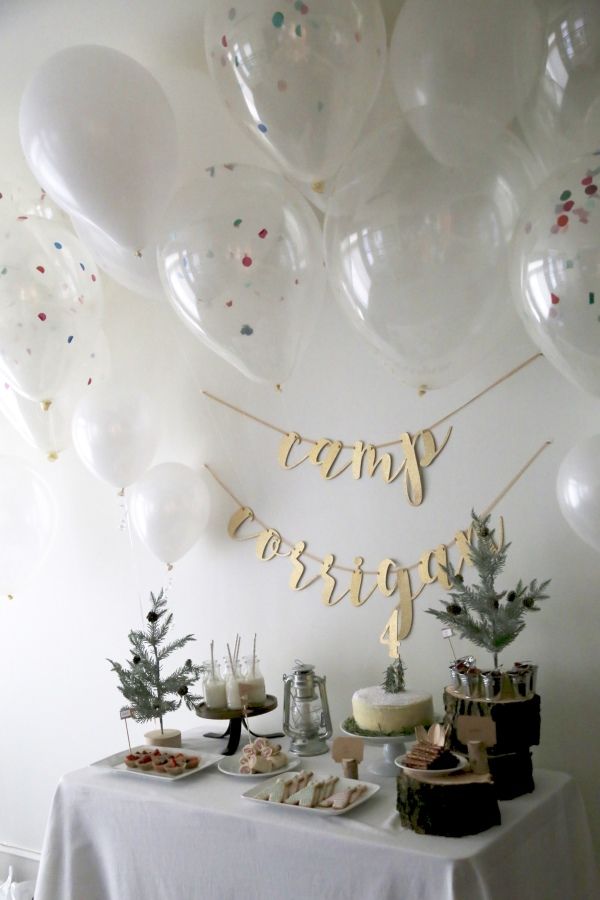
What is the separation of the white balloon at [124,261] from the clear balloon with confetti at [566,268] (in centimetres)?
100

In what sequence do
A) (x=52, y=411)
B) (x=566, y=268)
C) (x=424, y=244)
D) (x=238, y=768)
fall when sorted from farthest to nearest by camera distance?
(x=52, y=411), (x=238, y=768), (x=424, y=244), (x=566, y=268)

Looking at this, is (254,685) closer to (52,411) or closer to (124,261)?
(52,411)

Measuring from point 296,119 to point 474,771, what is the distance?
4.21 ft

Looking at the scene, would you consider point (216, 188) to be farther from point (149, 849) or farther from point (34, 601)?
point (34, 601)

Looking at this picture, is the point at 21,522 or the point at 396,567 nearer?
the point at 396,567

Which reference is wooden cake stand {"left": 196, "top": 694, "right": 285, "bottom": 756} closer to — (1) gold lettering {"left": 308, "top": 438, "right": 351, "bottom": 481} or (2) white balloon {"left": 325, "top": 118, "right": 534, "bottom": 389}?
(1) gold lettering {"left": 308, "top": 438, "right": 351, "bottom": 481}

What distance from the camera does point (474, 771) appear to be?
62.4 inches

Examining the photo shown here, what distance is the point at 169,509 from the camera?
7.73ft

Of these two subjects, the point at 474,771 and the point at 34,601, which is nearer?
the point at 474,771

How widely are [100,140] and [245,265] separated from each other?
404mm

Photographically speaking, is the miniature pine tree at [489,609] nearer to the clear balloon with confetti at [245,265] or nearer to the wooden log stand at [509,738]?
the wooden log stand at [509,738]

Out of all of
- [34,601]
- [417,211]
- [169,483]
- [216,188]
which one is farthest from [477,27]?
[34,601]

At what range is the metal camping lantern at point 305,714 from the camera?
205 centimetres

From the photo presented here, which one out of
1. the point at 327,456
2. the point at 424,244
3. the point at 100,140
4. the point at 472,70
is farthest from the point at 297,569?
the point at 472,70
